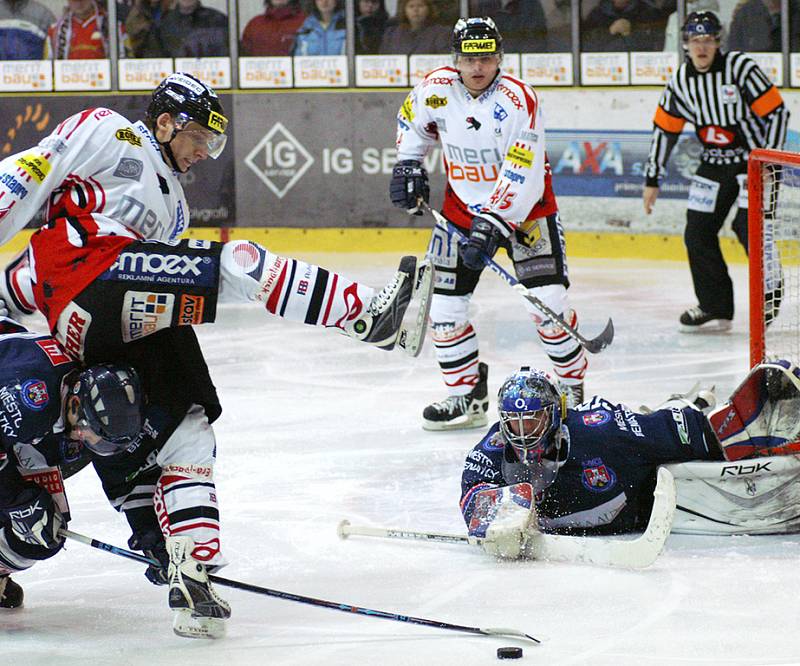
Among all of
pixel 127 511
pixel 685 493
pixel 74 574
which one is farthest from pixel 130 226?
pixel 685 493

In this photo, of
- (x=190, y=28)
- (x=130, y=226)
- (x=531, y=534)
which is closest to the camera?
(x=130, y=226)

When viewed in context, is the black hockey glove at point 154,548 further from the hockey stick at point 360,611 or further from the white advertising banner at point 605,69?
the white advertising banner at point 605,69

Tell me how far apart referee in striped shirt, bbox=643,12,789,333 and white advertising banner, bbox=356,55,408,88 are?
2.43m

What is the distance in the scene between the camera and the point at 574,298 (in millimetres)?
7691

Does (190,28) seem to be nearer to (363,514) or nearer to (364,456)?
(364,456)

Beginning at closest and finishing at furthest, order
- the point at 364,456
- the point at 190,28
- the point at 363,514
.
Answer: the point at 363,514 → the point at 364,456 → the point at 190,28

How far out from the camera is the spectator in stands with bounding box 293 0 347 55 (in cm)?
928

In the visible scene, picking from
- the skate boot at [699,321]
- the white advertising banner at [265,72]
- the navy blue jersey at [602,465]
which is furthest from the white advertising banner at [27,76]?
the navy blue jersey at [602,465]

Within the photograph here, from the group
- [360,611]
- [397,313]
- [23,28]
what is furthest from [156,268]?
[23,28]

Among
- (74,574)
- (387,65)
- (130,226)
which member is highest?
(387,65)

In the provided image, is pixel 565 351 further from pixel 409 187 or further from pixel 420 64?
pixel 420 64

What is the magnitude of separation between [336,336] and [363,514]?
9.24 ft

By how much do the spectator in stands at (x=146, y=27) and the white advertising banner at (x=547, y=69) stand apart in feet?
7.53

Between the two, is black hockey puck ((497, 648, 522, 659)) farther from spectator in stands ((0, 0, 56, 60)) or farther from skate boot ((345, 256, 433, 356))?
spectator in stands ((0, 0, 56, 60))
